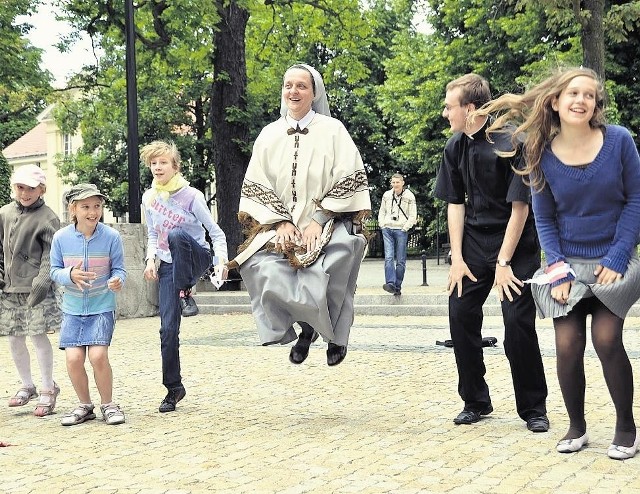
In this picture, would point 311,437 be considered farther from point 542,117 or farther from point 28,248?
point 28,248

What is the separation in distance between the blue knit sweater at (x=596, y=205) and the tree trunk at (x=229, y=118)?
1651cm

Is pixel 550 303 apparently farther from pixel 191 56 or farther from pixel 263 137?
pixel 191 56

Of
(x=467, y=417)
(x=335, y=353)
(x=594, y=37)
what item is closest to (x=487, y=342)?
(x=335, y=353)

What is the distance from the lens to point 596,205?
18.1ft

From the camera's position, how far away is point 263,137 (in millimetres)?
6984

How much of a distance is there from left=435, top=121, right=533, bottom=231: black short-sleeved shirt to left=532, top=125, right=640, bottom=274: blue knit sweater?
60 cm

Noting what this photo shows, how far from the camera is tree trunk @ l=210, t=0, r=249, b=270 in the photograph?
22031 millimetres

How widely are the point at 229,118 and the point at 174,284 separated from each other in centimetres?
1451

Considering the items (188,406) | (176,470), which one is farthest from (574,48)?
(176,470)

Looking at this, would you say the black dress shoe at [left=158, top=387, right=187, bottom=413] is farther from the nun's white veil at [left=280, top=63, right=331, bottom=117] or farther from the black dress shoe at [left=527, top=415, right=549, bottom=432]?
the black dress shoe at [left=527, top=415, right=549, bottom=432]

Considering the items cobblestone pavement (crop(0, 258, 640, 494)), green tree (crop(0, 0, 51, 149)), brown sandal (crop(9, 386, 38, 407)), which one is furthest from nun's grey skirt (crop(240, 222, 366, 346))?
green tree (crop(0, 0, 51, 149))

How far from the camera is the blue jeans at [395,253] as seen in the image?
59.0 ft

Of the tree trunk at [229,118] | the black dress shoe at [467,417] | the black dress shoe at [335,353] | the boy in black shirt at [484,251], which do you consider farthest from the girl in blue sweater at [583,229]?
the tree trunk at [229,118]

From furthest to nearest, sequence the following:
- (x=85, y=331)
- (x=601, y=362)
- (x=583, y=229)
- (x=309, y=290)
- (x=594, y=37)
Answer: (x=594, y=37)
(x=85, y=331)
(x=309, y=290)
(x=583, y=229)
(x=601, y=362)
